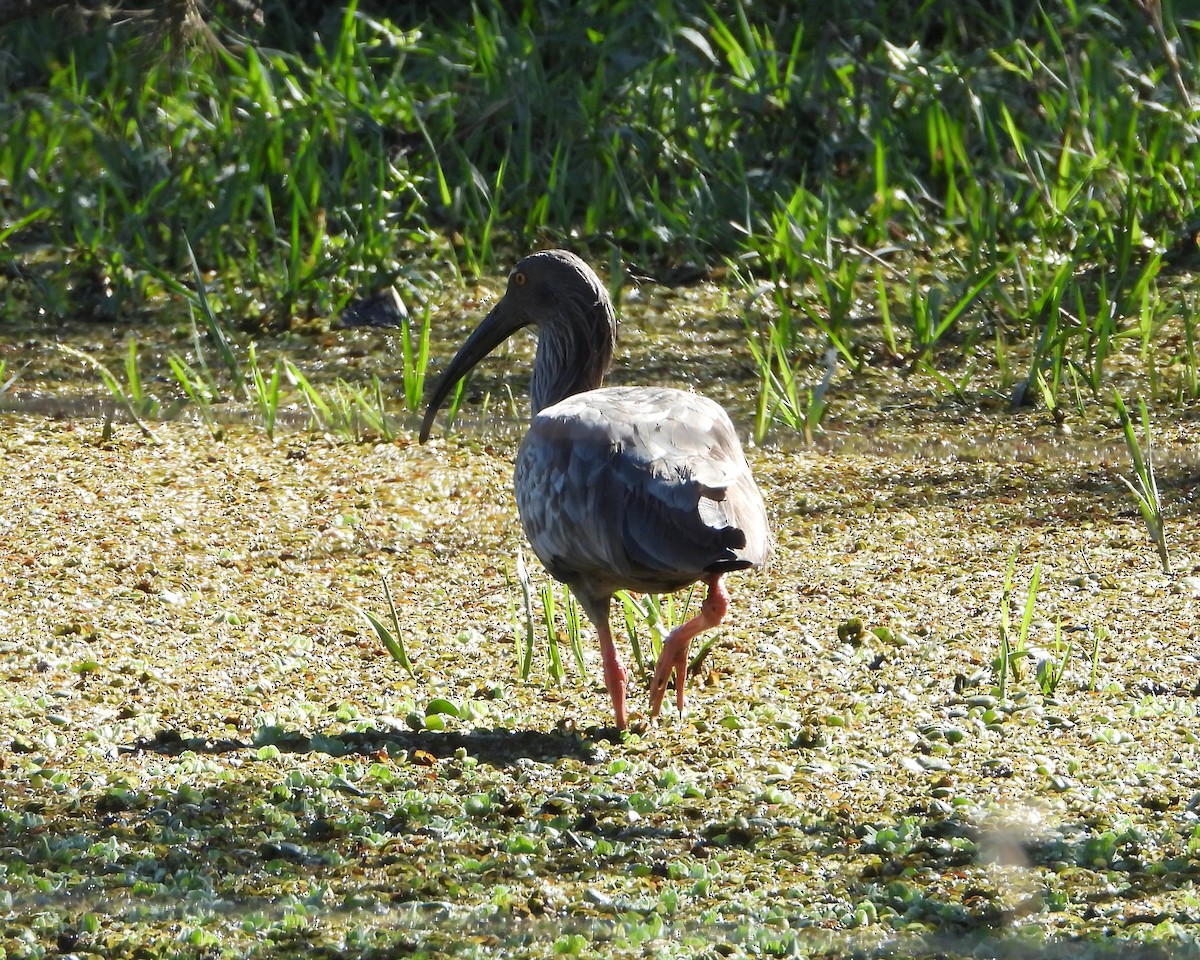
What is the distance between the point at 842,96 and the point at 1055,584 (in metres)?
3.63

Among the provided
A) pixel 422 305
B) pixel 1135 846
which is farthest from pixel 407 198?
pixel 1135 846

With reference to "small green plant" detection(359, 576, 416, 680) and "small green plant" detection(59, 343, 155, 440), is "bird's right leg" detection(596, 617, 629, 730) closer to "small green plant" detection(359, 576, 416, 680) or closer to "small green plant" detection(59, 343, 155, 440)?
"small green plant" detection(359, 576, 416, 680)

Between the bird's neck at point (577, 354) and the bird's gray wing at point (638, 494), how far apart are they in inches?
27.5

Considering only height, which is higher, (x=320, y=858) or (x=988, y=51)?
(x=988, y=51)

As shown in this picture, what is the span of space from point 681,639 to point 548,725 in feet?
1.20

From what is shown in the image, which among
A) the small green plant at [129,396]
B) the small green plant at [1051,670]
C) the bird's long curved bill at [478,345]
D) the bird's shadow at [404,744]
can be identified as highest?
the bird's long curved bill at [478,345]

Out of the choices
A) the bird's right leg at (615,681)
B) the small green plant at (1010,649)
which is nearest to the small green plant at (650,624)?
the bird's right leg at (615,681)

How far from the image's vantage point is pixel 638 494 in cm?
382

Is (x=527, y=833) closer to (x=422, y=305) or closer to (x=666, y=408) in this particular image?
(x=666, y=408)

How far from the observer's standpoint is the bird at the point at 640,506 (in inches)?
147

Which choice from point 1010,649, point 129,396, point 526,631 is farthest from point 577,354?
point 129,396

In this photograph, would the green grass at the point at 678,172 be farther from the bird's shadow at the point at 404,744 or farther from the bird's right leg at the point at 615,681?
the bird's shadow at the point at 404,744

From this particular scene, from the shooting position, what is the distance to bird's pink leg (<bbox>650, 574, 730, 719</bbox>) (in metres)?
3.93

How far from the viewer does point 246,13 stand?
218 inches
